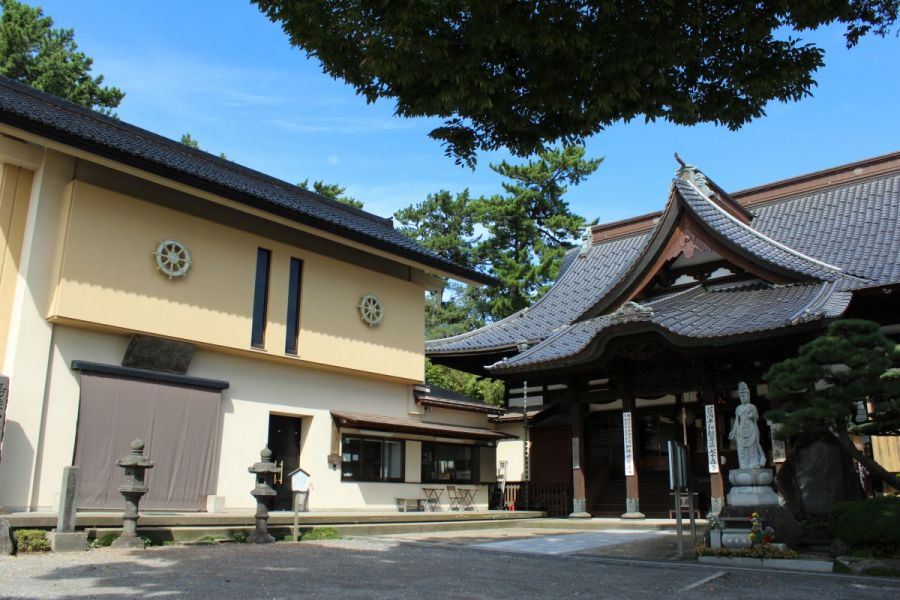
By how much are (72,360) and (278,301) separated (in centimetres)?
462

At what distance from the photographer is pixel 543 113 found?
7547 mm

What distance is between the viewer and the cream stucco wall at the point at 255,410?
12.7m

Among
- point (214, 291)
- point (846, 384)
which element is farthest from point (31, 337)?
point (846, 384)

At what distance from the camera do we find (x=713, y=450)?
51.7ft

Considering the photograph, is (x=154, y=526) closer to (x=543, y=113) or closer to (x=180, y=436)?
(x=180, y=436)

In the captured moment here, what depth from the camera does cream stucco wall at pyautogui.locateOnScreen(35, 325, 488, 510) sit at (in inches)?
501

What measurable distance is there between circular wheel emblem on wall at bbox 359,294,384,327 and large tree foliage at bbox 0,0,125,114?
20.1 metres

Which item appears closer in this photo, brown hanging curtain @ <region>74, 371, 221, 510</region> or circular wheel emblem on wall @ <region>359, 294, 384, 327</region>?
brown hanging curtain @ <region>74, 371, 221, 510</region>

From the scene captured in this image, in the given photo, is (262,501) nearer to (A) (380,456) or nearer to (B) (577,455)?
(A) (380,456)

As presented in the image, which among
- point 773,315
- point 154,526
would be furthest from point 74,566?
point 773,315

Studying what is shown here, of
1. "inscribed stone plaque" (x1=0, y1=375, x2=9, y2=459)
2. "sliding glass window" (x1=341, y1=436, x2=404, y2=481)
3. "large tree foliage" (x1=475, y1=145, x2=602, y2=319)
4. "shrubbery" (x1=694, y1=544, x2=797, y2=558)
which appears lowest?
"shrubbery" (x1=694, y1=544, x2=797, y2=558)

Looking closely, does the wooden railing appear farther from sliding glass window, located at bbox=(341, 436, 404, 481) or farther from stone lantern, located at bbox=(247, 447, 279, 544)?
stone lantern, located at bbox=(247, 447, 279, 544)

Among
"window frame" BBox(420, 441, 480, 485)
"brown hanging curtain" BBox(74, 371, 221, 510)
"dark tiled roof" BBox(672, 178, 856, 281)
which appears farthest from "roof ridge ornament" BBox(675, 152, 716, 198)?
"brown hanging curtain" BBox(74, 371, 221, 510)

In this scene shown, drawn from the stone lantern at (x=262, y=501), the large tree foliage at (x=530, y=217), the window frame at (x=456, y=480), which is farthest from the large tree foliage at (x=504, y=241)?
the stone lantern at (x=262, y=501)
